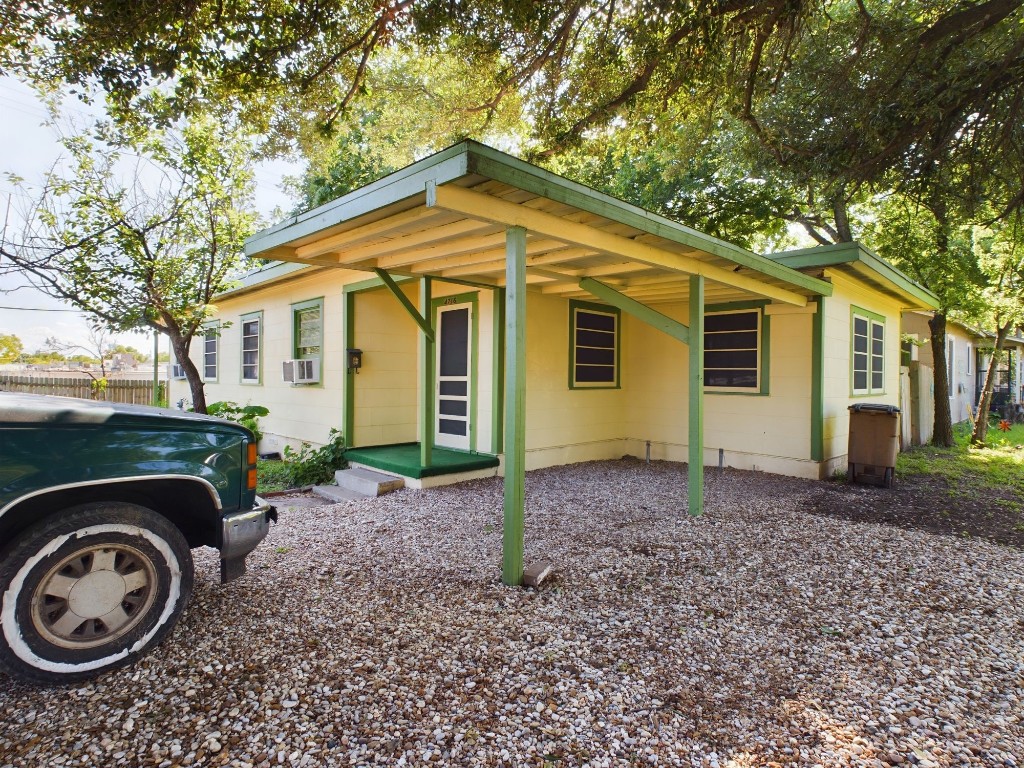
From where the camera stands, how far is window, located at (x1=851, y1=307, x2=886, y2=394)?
7.93 metres

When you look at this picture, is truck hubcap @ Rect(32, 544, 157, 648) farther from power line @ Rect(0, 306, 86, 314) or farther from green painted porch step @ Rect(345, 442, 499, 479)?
power line @ Rect(0, 306, 86, 314)

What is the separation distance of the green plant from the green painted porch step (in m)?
0.15

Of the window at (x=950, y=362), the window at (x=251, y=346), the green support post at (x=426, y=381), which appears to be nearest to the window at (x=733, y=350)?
the green support post at (x=426, y=381)

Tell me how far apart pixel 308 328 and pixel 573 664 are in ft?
23.2

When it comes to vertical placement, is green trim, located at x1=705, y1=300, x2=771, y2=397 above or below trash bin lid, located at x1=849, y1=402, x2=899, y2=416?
above

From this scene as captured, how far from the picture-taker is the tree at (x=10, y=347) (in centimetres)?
2458

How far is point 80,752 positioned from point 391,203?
2.81m

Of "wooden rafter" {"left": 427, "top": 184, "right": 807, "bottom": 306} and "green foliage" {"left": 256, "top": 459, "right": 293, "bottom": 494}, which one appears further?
"green foliage" {"left": 256, "top": 459, "right": 293, "bottom": 494}

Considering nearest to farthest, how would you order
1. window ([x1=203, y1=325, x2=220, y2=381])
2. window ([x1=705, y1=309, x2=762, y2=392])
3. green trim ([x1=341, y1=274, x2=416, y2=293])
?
1. green trim ([x1=341, y1=274, x2=416, y2=293])
2. window ([x1=705, y1=309, x2=762, y2=392])
3. window ([x1=203, y1=325, x2=220, y2=381])

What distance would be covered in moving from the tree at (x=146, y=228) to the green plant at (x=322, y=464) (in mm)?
2612

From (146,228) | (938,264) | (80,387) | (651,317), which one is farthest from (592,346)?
(80,387)

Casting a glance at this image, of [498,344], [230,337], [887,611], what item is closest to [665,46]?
[498,344]

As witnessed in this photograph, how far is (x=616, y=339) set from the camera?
848cm

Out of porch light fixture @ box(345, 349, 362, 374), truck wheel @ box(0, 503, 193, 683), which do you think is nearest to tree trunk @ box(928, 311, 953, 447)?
porch light fixture @ box(345, 349, 362, 374)
